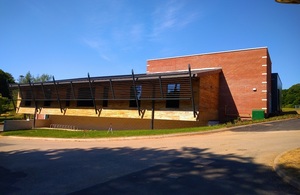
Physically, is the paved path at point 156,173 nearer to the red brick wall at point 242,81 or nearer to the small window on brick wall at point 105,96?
the red brick wall at point 242,81

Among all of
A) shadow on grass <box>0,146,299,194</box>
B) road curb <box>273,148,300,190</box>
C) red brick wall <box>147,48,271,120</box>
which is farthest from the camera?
red brick wall <box>147,48,271,120</box>

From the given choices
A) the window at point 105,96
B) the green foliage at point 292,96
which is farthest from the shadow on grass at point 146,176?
the green foliage at point 292,96

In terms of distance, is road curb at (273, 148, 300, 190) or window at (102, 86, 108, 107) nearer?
road curb at (273, 148, 300, 190)

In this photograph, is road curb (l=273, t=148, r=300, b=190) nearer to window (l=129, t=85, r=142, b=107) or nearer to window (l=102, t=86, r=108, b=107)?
window (l=129, t=85, r=142, b=107)

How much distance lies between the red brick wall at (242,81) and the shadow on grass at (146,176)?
1642 centimetres

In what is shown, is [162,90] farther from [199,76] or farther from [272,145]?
[272,145]

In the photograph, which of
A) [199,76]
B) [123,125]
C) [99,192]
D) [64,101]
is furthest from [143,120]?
[99,192]

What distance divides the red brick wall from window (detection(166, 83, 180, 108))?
251 inches

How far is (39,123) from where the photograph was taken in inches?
1315

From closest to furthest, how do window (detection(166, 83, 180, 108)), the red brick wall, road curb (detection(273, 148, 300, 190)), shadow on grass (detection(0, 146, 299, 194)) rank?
1. road curb (detection(273, 148, 300, 190))
2. shadow on grass (detection(0, 146, 299, 194))
3. window (detection(166, 83, 180, 108))
4. the red brick wall

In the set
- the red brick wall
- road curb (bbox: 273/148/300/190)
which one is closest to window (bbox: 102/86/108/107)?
the red brick wall

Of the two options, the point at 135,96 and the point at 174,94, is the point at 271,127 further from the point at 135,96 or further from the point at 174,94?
the point at 135,96

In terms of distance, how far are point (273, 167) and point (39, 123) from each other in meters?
31.3

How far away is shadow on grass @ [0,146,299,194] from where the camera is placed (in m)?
5.98
